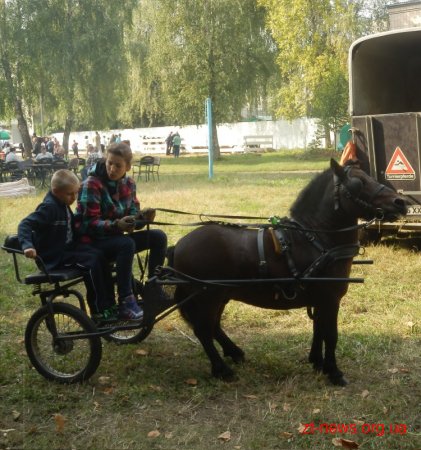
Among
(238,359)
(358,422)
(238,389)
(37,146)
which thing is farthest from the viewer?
(37,146)

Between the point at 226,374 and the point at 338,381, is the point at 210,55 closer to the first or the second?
the point at 226,374

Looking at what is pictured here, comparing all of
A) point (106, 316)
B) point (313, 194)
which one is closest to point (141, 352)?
point (106, 316)

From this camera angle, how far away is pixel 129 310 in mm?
5254

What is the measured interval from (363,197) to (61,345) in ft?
8.56

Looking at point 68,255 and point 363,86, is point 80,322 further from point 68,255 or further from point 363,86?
point 363,86

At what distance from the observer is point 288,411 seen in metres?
4.57

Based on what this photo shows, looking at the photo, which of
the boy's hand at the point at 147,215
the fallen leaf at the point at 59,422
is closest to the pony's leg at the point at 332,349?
the boy's hand at the point at 147,215

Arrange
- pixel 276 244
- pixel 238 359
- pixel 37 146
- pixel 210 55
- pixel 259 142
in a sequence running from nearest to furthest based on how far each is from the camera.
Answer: pixel 276 244 < pixel 238 359 < pixel 210 55 < pixel 37 146 < pixel 259 142

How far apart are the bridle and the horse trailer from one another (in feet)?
14.2

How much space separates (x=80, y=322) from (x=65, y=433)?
1.01m

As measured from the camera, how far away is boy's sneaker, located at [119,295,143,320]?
5246mm

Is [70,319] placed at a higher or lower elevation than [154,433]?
higher

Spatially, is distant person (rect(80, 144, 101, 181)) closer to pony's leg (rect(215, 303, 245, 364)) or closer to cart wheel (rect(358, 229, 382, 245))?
pony's leg (rect(215, 303, 245, 364))

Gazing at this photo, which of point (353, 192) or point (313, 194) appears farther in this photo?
point (313, 194)
